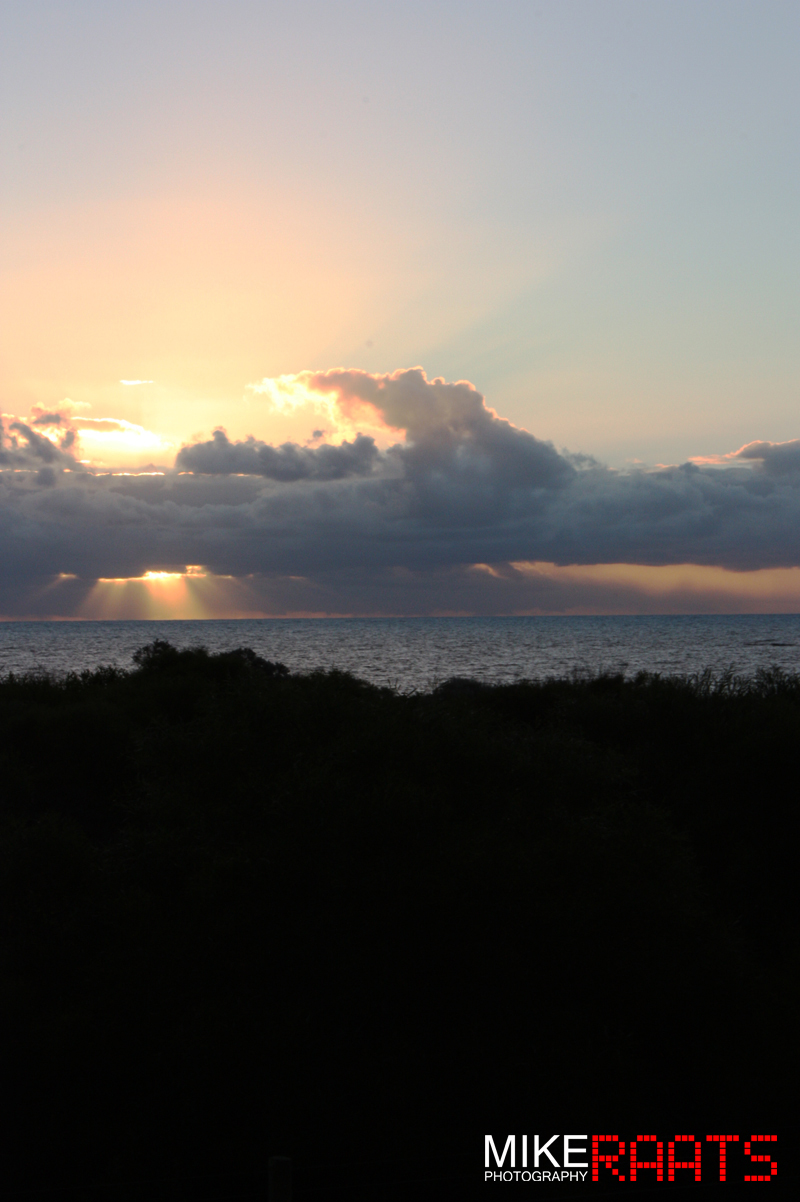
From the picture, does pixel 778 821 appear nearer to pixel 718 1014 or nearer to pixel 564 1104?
Result: pixel 718 1014

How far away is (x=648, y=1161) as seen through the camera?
9.19 metres

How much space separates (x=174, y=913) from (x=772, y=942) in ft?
39.6

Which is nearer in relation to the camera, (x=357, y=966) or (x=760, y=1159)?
(x=760, y=1159)

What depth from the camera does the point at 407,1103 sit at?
9336 mm

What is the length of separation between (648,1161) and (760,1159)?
1498 mm

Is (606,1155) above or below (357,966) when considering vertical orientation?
below

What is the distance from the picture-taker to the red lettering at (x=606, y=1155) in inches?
356

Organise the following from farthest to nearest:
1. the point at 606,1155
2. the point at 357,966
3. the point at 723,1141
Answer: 1. the point at 357,966
2. the point at 723,1141
3. the point at 606,1155

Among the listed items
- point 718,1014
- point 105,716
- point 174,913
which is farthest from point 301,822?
point 105,716

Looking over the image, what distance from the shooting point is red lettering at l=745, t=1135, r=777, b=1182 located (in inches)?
362

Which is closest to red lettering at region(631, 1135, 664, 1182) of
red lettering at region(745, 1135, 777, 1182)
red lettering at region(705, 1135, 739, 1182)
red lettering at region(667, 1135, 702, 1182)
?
red lettering at region(667, 1135, 702, 1182)

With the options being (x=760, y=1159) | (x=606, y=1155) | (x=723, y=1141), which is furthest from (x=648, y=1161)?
(x=760, y=1159)

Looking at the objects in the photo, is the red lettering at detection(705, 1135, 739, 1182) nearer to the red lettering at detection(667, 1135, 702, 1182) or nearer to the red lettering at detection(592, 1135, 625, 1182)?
the red lettering at detection(667, 1135, 702, 1182)

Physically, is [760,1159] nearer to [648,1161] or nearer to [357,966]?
[648,1161]
